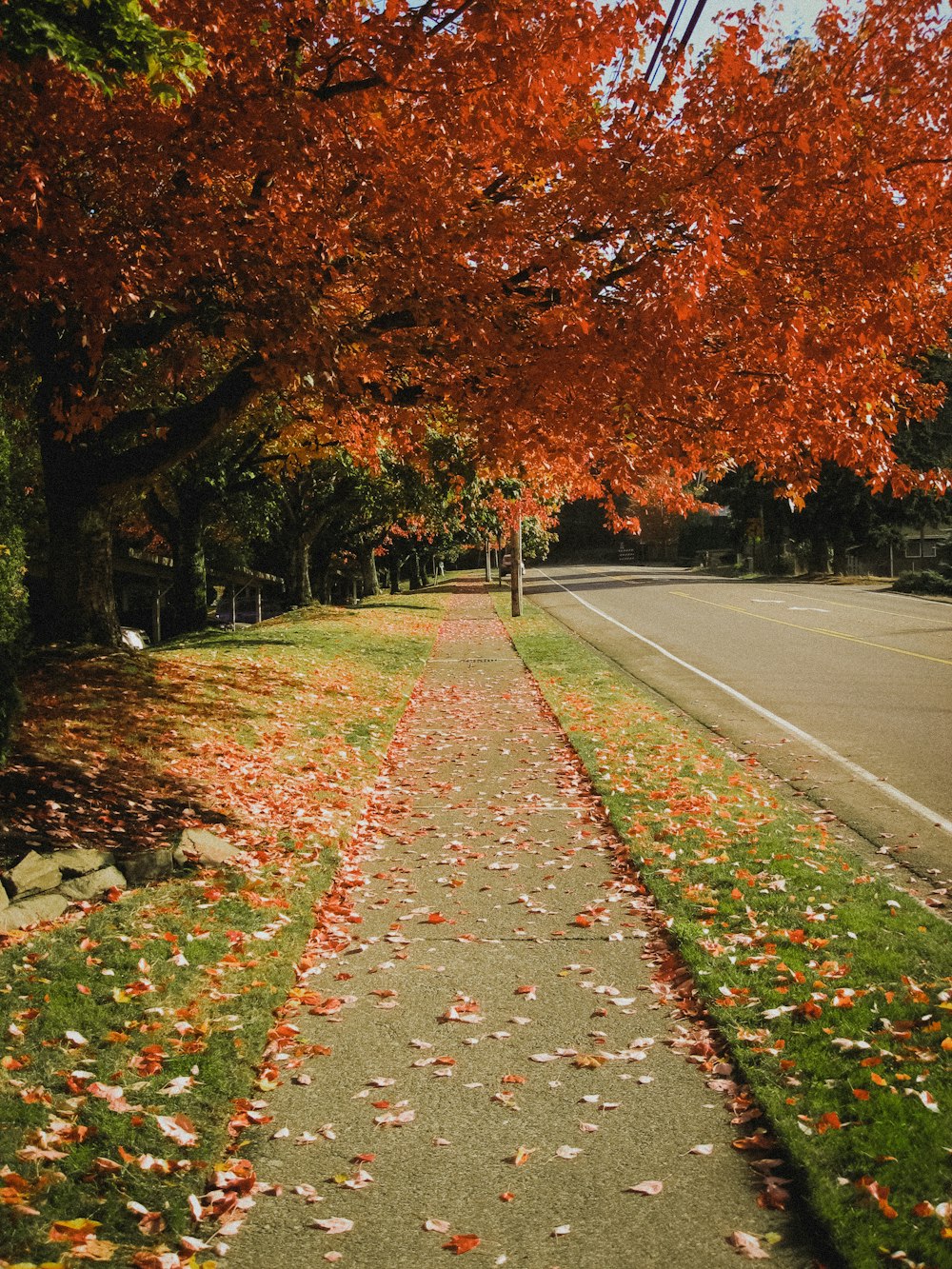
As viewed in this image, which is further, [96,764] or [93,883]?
[96,764]

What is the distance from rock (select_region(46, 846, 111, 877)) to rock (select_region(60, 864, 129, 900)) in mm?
44

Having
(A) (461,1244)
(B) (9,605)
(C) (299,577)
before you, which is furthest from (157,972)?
(C) (299,577)

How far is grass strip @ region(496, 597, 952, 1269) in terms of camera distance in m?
3.57

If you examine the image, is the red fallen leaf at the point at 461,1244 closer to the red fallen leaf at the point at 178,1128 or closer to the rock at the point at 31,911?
the red fallen leaf at the point at 178,1128

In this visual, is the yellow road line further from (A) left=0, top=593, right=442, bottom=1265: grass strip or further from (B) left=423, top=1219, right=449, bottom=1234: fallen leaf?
(B) left=423, top=1219, right=449, bottom=1234: fallen leaf

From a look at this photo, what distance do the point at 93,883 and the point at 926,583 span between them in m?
36.3

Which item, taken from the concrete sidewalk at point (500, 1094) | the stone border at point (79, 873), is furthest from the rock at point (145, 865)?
the concrete sidewalk at point (500, 1094)

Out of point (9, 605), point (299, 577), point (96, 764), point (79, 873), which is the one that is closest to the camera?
point (79, 873)

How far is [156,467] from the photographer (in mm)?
12172

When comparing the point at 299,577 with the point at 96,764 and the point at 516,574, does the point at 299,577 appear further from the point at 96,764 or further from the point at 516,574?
the point at 96,764

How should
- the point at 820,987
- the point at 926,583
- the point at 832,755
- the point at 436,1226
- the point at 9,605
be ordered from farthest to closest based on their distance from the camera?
1. the point at 926,583
2. the point at 832,755
3. the point at 9,605
4. the point at 820,987
5. the point at 436,1226

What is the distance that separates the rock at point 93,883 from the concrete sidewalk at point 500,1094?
1.59 m

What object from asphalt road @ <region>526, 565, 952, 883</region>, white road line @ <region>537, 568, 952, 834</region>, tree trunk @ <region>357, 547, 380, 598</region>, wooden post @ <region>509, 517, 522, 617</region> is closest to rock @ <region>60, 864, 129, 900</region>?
asphalt road @ <region>526, 565, 952, 883</region>

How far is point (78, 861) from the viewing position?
266 inches
